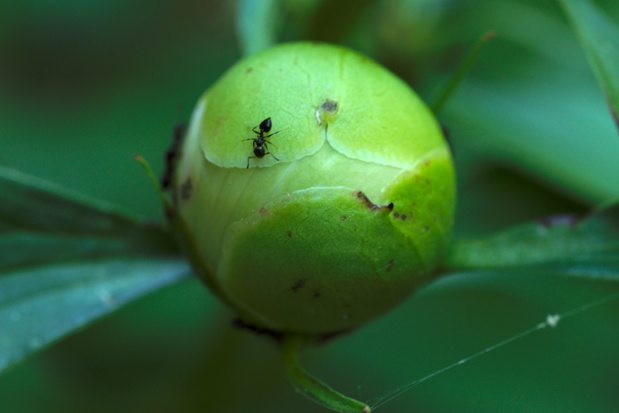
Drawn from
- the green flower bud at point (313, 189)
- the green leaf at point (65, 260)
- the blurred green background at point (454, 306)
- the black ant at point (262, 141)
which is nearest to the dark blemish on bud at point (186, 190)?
the green flower bud at point (313, 189)

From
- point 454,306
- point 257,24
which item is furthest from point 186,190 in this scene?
point 454,306

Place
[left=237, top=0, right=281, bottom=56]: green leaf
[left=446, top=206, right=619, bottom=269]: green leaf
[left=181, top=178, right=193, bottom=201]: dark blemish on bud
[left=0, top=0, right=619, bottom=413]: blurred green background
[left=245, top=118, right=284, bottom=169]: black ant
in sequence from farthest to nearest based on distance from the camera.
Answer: [left=0, top=0, right=619, bottom=413]: blurred green background, [left=237, top=0, right=281, bottom=56]: green leaf, [left=446, top=206, right=619, bottom=269]: green leaf, [left=181, top=178, right=193, bottom=201]: dark blemish on bud, [left=245, top=118, right=284, bottom=169]: black ant

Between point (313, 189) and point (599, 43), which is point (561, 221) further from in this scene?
point (313, 189)

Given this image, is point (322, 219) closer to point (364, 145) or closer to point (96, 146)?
point (364, 145)

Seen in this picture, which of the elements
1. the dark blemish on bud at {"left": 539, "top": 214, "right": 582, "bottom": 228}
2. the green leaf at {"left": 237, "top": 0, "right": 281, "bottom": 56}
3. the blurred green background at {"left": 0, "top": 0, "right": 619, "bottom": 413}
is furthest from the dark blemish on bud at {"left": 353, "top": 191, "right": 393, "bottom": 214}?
A: the blurred green background at {"left": 0, "top": 0, "right": 619, "bottom": 413}

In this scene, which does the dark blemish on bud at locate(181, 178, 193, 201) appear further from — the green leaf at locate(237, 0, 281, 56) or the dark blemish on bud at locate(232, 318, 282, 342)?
the green leaf at locate(237, 0, 281, 56)

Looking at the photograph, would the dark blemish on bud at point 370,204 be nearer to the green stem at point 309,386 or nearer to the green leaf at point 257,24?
the green stem at point 309,386
